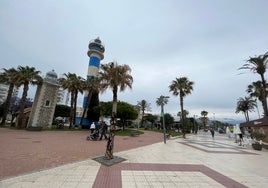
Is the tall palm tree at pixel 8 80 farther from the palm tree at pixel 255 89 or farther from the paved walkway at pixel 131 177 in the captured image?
the palm tree at pixel 255 89

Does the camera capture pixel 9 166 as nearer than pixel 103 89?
Yes

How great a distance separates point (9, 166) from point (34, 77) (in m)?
25.0

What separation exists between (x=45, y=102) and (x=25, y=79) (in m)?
4.87

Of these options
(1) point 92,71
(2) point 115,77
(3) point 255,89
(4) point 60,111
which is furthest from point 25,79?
(3) point 255,89


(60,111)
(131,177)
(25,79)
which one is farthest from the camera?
(60,111)

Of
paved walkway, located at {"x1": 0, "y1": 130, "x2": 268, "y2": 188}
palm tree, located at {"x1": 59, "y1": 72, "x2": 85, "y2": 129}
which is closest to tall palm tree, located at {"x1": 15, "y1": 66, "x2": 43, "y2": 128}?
palm tree, located at {"x1": 59, "y1": 72, "x2": 85, "y2": 129}

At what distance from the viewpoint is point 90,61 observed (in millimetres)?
41250

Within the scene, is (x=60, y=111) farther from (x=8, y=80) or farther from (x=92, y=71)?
(x=8, y=80)

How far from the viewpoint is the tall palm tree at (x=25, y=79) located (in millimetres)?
26208

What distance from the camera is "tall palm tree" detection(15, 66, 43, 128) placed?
86.0 ft

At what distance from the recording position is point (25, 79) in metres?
26.4

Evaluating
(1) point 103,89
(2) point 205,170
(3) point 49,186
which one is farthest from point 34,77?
(2) point 205,170

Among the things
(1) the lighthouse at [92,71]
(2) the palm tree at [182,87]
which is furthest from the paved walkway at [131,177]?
(1) the lighthouse at [92,71]

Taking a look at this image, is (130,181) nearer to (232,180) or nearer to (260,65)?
(232,180)
